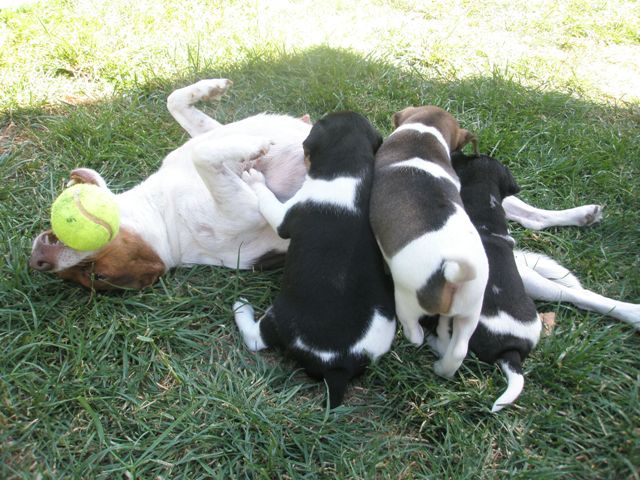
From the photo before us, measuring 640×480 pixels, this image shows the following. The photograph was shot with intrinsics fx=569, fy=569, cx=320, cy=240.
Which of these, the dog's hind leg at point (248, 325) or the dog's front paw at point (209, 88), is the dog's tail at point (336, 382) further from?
the dog's front paw at point (209, 88)

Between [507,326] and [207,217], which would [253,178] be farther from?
[507,326]

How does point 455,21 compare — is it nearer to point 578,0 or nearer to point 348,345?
point 578,0

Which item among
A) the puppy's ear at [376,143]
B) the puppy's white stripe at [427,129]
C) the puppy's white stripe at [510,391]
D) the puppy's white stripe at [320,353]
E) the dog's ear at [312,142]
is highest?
the dog's ear at [312,142]

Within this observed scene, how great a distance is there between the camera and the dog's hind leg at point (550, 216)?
445 centimetres

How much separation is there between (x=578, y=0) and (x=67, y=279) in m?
7.23

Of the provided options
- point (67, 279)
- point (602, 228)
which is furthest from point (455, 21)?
point (67, 279)

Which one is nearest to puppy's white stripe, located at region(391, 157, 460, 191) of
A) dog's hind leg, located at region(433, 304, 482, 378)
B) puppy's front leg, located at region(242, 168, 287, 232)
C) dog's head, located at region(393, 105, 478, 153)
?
dog's head, located at region(393, 105, 478, 153)

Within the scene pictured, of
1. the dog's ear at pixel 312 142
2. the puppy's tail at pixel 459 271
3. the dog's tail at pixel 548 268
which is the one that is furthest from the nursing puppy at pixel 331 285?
the dog's tail at pixel 548 268

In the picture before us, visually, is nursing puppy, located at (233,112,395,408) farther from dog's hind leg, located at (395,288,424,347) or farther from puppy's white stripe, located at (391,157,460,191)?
puppy's white stripe, located at (391,157,460,191)

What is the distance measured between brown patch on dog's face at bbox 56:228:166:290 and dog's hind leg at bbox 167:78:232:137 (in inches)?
52.2

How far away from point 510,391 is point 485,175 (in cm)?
152

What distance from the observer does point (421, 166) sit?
3.58 m

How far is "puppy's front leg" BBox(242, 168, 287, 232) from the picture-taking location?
12.0ft

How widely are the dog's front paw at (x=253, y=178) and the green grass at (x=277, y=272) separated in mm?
633
